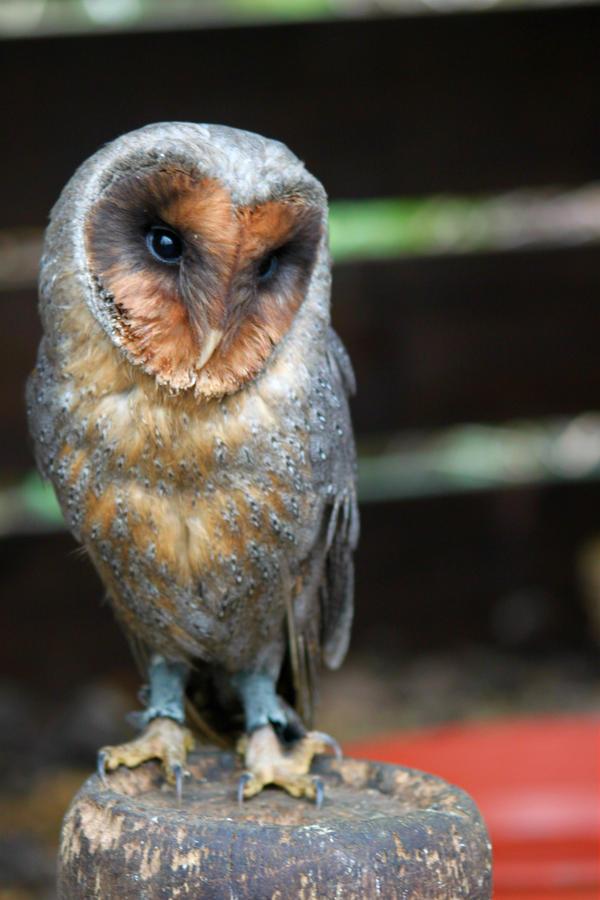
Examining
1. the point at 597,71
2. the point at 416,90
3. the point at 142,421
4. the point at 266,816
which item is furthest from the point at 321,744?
the point at 597,71

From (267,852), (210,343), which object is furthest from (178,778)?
(210,343)

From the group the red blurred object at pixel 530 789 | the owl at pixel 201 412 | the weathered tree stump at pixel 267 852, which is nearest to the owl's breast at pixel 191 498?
the owl at pixel 201 412

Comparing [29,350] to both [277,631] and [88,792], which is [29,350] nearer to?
[277,631]

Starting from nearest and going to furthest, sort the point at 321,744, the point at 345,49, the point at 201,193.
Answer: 1. the point at 201,193
2. the point at 321,744
3. the point at 345,49

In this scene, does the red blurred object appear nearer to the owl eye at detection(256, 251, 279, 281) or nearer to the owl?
the owl

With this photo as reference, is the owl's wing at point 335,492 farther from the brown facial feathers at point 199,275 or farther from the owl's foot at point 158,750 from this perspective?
the owl's foot at point 158,750

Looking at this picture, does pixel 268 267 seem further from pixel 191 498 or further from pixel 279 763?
pixel 279 763
